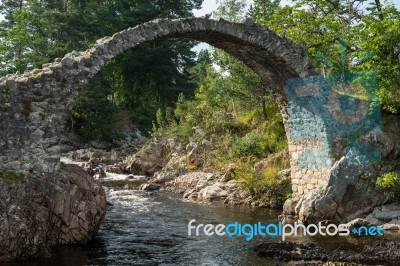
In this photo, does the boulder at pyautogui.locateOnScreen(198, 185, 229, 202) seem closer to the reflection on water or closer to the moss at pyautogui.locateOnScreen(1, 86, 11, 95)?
the reflection on water

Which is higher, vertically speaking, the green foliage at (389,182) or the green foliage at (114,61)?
the green foliage at (114,61)

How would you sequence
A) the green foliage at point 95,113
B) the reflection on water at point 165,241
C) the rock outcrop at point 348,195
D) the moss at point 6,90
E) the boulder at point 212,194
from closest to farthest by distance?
the reflection on water at point 165,241
the moss at point 6,90
the rock outcrop at point 348,195
the boulder at point 212,194
the green foliage at point 95,113

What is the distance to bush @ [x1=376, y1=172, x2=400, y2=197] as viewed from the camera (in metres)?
10.6

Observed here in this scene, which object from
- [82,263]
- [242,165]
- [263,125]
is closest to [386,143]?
[242,165]

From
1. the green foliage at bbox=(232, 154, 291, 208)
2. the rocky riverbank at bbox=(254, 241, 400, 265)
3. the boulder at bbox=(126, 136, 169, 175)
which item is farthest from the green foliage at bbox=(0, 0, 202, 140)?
the rocky riverbank at bbox=(254, 241, 400, 265)

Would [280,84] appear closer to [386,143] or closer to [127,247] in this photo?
[386,143]

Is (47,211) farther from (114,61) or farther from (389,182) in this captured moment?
(114,61)

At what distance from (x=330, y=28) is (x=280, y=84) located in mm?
2398

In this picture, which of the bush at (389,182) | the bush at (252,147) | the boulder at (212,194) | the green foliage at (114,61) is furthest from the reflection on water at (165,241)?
the green foliage at (114,61)

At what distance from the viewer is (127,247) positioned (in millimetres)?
8828

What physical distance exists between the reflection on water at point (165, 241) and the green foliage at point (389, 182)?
2.22m

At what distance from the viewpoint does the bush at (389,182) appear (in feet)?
34.8

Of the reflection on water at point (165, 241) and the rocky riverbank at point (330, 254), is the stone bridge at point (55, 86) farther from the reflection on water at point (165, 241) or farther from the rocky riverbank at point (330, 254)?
the rocky riverbank at point (330, 254)

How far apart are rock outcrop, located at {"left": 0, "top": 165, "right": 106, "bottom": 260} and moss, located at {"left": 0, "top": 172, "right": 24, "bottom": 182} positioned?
9 centimetres
